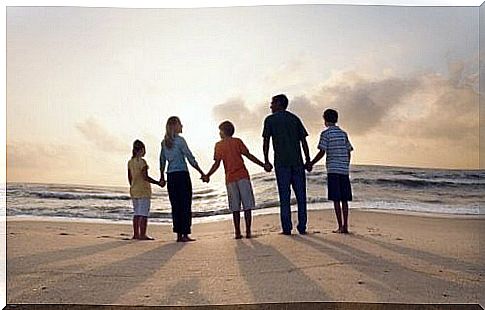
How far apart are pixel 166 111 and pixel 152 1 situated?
0.74 m

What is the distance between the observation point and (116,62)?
5715 mm

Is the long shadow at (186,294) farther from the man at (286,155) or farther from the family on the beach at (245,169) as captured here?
the man at (286,155)

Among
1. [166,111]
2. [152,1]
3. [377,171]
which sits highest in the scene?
[152,1]

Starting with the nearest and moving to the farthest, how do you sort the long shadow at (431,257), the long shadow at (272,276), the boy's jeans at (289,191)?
the long shadow at (272,276) → the long shadow at (431,257) → the boy's jeans at (289,191)

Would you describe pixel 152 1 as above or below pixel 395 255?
above

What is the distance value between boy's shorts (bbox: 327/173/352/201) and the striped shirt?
3 cm

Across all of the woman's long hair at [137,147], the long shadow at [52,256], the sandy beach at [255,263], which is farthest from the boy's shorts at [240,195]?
the long shadow at [52,256]

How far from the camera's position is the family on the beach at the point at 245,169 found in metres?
5.70

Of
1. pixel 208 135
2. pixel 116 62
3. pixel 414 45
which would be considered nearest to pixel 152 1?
pixel 116 62

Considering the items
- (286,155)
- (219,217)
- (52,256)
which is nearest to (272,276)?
(219,217)

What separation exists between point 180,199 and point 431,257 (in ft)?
5.53

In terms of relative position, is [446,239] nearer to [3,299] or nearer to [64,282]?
[64,282]

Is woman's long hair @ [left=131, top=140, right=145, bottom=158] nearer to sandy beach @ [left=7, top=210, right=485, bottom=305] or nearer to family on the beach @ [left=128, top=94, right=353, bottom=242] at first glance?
family on the beach @ [left=128, top=94, right=353, bottom=242]

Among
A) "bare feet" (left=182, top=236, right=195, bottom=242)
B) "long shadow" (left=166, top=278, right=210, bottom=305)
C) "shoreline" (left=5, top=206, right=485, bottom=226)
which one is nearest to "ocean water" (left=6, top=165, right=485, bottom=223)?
"shoreline" (left=5, top=206, right=485, bottom=226)
